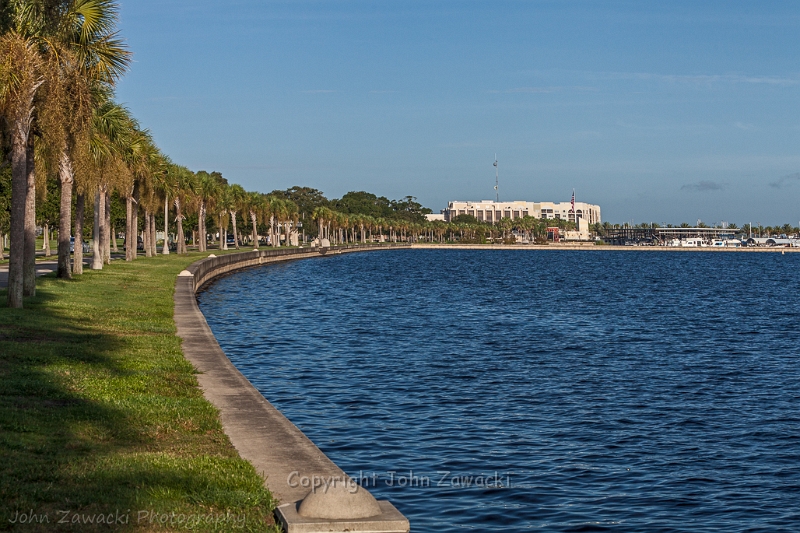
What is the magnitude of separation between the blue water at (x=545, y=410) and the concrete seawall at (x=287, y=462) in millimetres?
1696

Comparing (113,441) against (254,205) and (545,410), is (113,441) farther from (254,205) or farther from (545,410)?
(254,205)

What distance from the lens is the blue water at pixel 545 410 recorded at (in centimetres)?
1348

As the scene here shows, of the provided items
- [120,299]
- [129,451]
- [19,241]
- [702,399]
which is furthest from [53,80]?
[702,399]

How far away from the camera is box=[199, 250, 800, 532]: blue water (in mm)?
13477

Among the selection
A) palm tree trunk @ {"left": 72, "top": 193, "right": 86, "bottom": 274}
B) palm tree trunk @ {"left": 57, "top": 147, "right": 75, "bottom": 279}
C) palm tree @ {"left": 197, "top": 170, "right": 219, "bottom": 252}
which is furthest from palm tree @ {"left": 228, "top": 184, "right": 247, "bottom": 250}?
palm tree trunk @ {"left": 57, "top": 147, "right": 75, "bottom": 279}

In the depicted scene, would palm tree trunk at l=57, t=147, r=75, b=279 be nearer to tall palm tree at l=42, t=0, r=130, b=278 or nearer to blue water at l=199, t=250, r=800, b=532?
blue water at l=199, t=250, r=800, b=532

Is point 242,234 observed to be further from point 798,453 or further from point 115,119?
point 798,453

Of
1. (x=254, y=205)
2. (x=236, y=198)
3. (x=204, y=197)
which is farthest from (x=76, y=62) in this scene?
(x=254, y=205)

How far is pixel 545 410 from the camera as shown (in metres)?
20.6

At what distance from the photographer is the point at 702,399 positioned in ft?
73.5

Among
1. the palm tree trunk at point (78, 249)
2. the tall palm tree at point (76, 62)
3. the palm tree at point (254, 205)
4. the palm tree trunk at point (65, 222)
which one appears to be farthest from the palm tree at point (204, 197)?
the tall palm tree at point (76, 62)

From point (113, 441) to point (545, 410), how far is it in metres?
11.3

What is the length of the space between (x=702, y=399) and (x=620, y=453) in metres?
6.80

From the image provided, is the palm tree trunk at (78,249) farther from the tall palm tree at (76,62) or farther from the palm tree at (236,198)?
the palm tree at (236,198)
